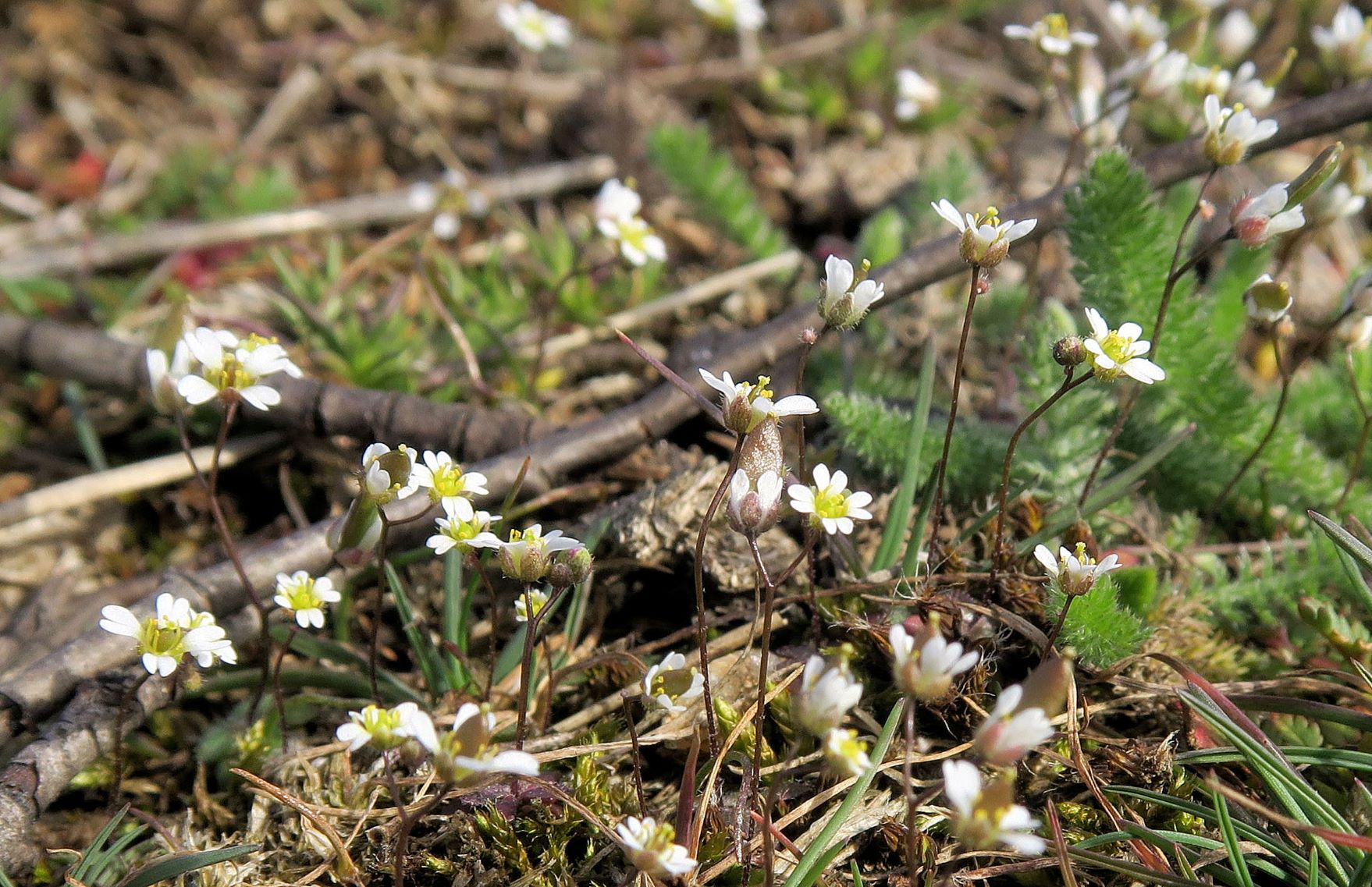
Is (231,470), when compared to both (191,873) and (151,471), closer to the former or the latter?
(151,471)

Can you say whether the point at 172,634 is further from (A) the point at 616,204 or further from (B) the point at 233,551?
(A) the point at 616,204

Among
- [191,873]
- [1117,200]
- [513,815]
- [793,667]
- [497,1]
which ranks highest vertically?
[1117,200]

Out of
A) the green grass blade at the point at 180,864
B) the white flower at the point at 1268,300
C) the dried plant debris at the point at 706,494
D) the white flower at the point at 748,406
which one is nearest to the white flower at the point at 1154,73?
the dried plant debris at the point at 706,494

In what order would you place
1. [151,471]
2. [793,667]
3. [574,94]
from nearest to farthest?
[793,667], [151,471], [574,94]

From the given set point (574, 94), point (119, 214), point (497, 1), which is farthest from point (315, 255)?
point (497, 1)

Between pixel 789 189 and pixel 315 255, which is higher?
pixel 789 189

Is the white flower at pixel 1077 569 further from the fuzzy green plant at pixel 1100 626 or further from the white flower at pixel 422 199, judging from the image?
the white flower at pixel 422 199
